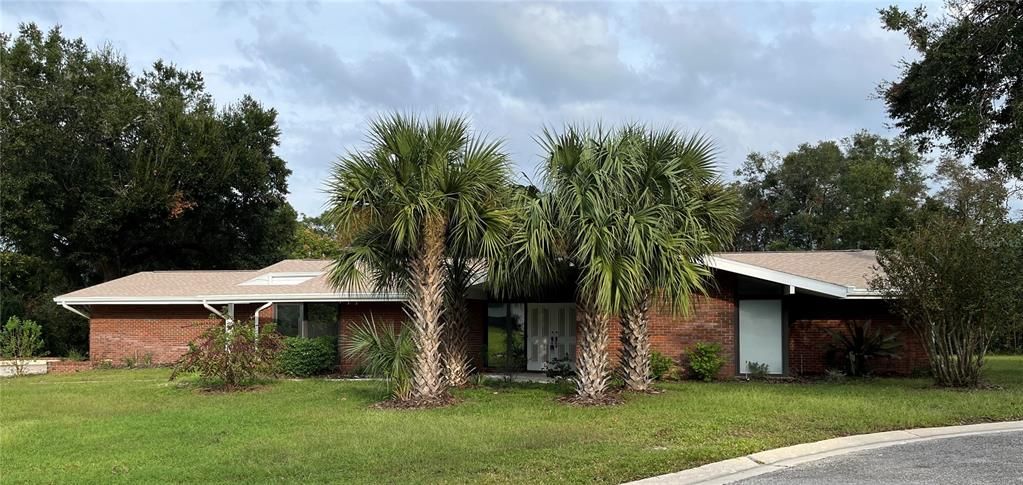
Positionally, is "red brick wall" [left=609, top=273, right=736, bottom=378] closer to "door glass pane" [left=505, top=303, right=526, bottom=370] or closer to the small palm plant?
"door glass pane" [left=505, top=303, right=526, bottom=370]

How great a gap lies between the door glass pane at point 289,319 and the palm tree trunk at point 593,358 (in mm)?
10556

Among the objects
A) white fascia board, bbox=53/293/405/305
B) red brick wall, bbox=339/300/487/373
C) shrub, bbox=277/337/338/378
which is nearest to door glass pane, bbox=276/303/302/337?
white fascia board, bbox=53/293/405/305

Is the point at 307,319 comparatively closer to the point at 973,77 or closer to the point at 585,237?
the point at 585,237

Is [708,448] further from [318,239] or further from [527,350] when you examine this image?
[318,239]

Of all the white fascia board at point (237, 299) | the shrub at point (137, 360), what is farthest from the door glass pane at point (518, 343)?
the shrub at point (137, 360)

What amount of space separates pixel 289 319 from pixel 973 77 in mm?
18044

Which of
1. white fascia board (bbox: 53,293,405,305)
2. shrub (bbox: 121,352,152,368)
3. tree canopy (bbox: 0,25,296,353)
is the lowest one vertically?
shrub (bbox: 121,352,152,368)

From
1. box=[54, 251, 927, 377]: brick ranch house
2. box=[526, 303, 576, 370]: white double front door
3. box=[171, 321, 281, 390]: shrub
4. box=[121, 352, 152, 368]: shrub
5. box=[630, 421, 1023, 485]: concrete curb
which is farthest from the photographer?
box=[121, 352, 152, 368]: shrub

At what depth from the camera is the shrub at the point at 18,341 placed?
22.6 metres

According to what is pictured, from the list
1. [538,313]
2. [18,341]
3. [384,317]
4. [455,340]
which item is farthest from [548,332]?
[18,341]

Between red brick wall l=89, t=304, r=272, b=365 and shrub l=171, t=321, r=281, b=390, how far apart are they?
7.06 metres

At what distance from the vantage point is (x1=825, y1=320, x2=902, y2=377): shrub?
55.8 feet

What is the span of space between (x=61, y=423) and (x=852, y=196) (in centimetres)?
3889

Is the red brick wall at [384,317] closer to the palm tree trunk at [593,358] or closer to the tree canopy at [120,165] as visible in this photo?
the palm tree trunk at [593,358]
